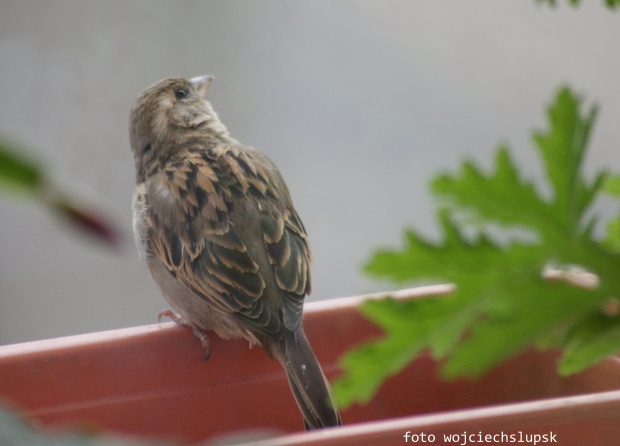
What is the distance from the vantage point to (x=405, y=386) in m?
1.56

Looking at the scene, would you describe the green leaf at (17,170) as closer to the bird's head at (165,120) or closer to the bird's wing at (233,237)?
the bird's wing at (233,237)

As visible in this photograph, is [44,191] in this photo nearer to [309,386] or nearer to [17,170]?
[17,170]

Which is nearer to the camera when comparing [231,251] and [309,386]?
[309,386]

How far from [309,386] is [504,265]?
3.17ft

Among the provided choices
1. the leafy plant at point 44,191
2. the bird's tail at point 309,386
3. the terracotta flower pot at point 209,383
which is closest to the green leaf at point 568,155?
the leafy plant at point 44,191

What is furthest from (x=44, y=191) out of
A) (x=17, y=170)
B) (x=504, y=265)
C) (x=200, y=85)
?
(x=200, y=85)

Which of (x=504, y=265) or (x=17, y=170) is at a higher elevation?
(x=17, y=170)

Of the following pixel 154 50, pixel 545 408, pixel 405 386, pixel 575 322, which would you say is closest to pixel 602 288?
pixel 575 322

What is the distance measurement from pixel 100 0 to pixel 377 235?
169 centimetres

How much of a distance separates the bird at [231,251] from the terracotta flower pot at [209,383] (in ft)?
0.19

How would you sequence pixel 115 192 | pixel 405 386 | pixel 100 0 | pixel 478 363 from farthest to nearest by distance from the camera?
pixel 100 0, pixel 115 192, pixel 405 386, pixel 478 363

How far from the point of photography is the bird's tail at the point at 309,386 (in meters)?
1.42

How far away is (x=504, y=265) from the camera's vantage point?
1.65ft

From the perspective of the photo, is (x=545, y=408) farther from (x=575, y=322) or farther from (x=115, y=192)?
(x=115, y=192)
